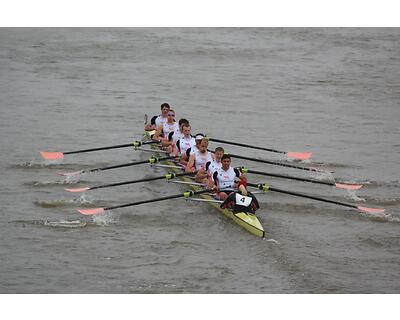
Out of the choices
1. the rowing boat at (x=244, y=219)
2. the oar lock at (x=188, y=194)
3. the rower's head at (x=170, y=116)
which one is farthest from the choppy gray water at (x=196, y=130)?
the rower's head at (x=170, y=116)

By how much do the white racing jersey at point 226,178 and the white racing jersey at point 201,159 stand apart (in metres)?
1.01

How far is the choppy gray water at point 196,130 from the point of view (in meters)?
12.0

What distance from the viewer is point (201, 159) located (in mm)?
15477

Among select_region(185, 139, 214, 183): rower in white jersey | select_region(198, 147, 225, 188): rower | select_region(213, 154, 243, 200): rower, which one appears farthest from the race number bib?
select_region(185, 139, 214, 183): rower in white jersey

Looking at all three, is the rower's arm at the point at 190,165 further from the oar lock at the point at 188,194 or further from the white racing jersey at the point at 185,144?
the oar lock at the point at 188,194

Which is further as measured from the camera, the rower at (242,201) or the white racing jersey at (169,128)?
the white racing jersey at (169,128)

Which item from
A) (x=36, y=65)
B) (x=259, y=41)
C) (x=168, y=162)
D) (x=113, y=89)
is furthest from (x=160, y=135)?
(x=259, y=41)

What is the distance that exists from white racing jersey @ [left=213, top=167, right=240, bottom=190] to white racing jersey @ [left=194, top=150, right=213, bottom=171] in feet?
3.31

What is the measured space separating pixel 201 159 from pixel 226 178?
3.97ft

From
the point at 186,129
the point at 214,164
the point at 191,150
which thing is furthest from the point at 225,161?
the point at 186,129

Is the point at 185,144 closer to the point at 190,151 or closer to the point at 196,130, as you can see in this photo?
the point at 190,151

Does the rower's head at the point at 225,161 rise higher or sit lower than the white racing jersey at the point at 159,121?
lower

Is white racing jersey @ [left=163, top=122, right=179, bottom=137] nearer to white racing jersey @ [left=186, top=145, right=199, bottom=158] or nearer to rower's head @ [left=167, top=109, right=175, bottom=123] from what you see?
rower's head @ [left=167, top=109, right=175, bottom=123]

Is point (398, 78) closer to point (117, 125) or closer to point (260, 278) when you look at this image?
A: point (117, 125)
